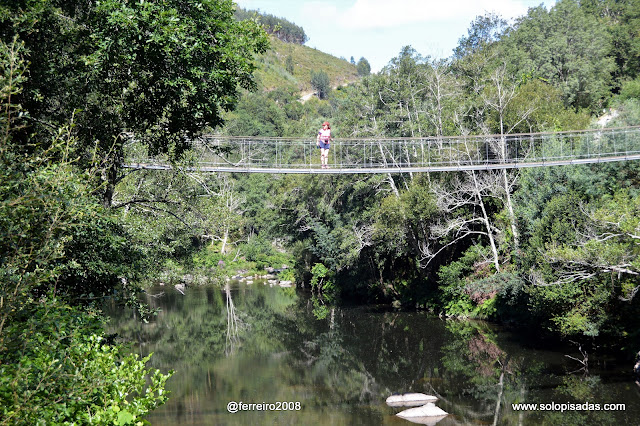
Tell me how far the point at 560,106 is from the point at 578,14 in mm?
12030

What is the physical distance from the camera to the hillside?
79812 mm

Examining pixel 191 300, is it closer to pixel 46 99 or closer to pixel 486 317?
pixel 486 317

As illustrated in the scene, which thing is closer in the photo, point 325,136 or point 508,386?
point 508,386

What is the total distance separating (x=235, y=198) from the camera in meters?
31.3

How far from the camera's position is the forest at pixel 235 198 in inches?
155

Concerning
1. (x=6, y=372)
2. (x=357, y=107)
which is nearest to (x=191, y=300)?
(x=357, y=107)

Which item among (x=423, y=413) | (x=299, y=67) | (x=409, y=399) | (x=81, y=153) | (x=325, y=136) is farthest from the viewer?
(x=299, y=67)

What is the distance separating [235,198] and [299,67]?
220 ft

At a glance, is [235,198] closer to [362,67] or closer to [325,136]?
[325,136]

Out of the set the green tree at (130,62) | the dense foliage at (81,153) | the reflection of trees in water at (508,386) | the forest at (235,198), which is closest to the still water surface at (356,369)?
the reflection of trees in water at (508,386)

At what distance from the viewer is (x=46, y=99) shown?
6.79m

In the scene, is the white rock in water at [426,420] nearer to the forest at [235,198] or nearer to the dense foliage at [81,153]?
the forest at [235,198]

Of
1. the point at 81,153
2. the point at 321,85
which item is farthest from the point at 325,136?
the point at 321,85

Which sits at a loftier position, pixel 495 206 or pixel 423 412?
pixel 495 206
